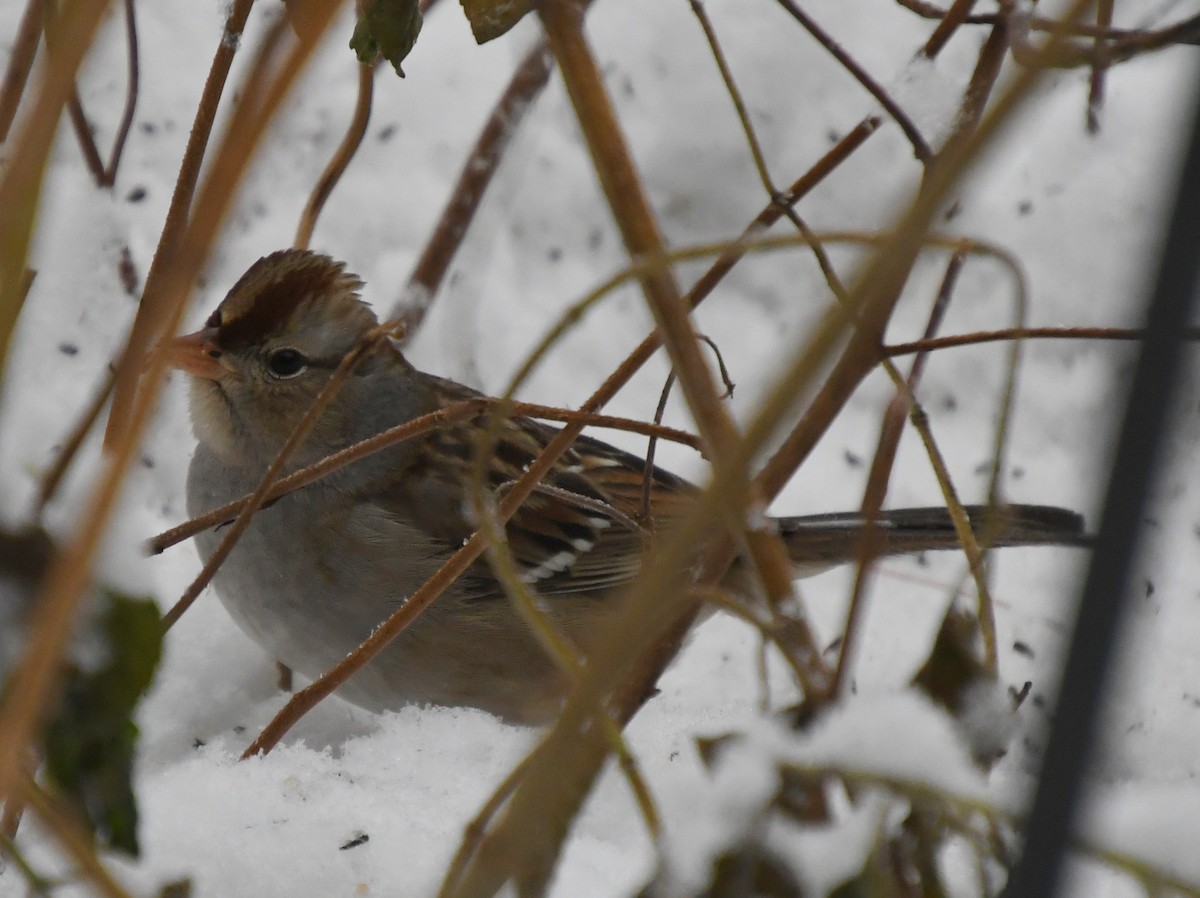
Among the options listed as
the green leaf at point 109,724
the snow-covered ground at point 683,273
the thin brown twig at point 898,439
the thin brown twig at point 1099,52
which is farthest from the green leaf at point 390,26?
the snow-covered ground at point 683,273

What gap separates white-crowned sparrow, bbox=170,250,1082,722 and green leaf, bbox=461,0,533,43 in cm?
123

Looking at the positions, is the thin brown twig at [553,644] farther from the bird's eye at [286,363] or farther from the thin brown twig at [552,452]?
the bird's eye at [286,363]

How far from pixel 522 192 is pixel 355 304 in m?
1.04

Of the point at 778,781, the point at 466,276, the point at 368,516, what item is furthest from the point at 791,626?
the point at 466,276

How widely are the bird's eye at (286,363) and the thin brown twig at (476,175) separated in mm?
454

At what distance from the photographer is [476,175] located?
2967 millimetres

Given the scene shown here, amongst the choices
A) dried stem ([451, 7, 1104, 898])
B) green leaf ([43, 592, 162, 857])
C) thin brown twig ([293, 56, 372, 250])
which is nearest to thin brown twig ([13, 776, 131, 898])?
green leaf ([43, 592, 162, 857])

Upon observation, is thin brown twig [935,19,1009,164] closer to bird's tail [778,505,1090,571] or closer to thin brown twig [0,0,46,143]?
thin brown twig [0,0,46,143]

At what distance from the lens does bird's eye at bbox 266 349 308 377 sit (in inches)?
101

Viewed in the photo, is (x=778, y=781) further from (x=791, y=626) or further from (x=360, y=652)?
(x=360, y=652)

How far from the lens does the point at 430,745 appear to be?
6.36ft

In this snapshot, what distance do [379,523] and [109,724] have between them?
6.13ft

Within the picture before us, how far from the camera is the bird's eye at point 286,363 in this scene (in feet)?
8.39

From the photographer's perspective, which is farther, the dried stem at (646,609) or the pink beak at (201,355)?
the pink beak at (201,355)
